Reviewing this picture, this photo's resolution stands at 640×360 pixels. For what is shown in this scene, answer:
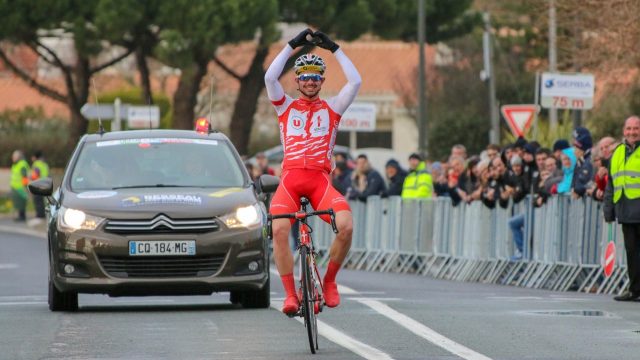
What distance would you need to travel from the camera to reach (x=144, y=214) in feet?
51.7

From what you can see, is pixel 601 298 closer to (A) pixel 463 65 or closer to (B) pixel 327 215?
(B) pixel 327 215

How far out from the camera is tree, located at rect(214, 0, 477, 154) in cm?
4794

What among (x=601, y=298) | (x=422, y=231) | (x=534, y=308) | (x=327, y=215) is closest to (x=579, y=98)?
A: (x=422, y=231)

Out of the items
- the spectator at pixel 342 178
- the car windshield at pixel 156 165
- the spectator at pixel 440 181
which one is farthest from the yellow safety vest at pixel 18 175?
the car windshield at pixel 156 165

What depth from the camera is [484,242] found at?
25.0m

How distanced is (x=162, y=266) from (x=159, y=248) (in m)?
0.15

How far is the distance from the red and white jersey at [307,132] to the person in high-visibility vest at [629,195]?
5716 millimetres

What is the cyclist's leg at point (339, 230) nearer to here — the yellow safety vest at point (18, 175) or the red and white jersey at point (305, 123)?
the red and white jersey at point (305, 123)

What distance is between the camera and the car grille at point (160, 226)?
51.6 ft

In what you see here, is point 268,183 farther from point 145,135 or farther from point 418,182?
point 418,182

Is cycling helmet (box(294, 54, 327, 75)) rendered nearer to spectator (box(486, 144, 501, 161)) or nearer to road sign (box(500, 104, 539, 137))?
spectator (box(486, 144, 501, 161))

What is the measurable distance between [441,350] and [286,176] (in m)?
1.73

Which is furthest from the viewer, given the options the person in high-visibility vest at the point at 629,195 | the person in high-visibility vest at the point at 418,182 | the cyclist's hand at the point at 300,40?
the person in high-visibility vest at the point at 418,182

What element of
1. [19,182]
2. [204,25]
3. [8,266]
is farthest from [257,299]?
[19,182]
